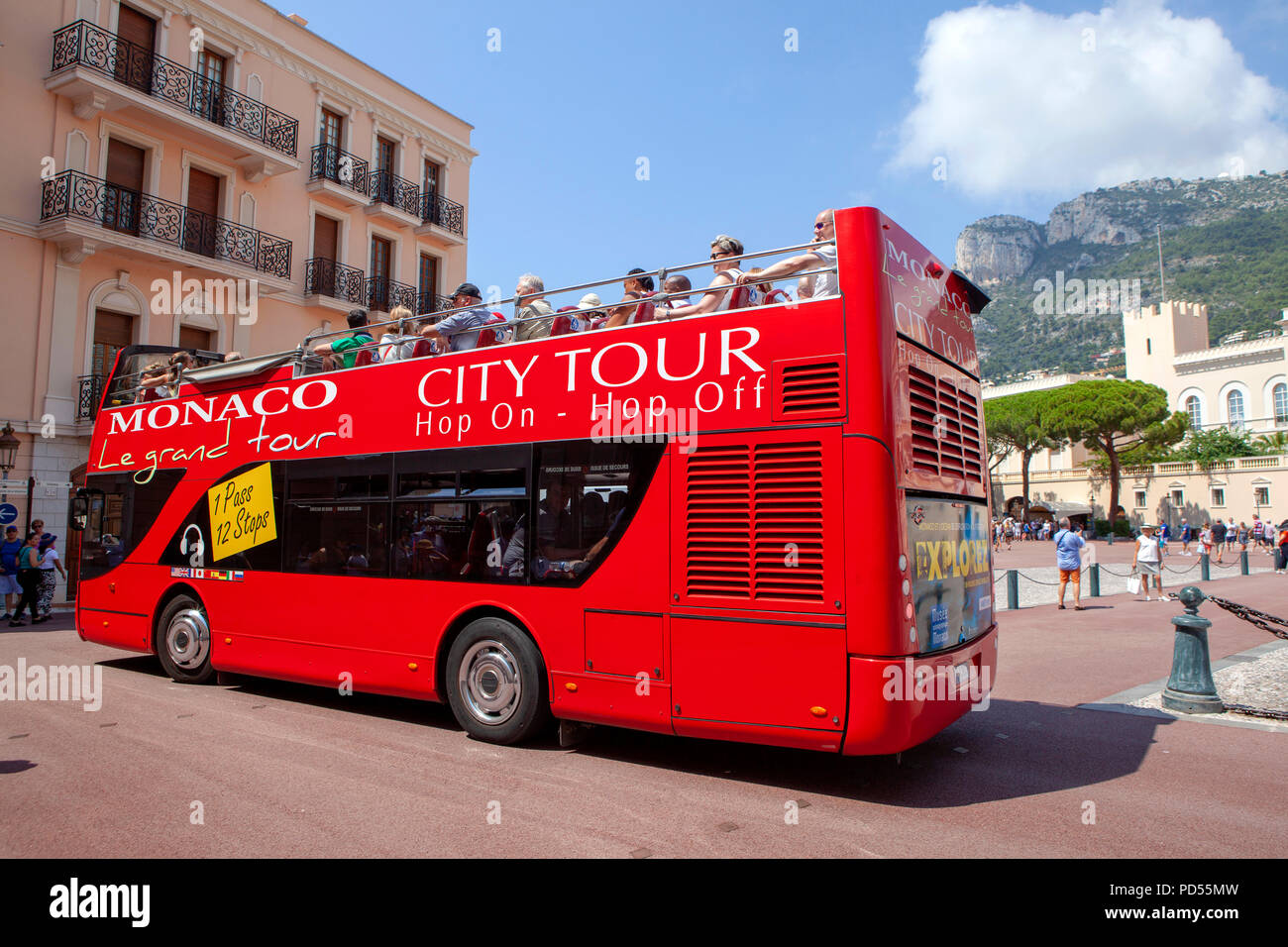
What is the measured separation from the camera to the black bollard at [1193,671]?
24.1 feet

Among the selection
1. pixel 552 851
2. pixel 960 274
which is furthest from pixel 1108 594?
pixel 552 851

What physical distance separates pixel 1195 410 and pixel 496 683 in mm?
87204

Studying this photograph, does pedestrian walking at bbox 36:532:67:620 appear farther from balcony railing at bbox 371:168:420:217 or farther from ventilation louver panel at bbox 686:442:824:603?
ventilation louver panel at bbox 686:442:824:603

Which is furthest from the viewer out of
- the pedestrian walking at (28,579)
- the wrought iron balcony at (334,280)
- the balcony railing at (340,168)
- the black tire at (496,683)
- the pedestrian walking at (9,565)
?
the balcony railing at (340,168)

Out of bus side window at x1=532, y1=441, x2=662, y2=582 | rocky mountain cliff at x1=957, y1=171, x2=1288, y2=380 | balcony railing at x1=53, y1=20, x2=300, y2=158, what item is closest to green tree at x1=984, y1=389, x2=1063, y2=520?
rocky mountain cliff at x1=957, y1=171, x2=1288, y2=380

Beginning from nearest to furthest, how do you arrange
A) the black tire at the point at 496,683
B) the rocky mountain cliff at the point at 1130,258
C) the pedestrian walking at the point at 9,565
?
the black tire at the point at 496,683 < the pedestrian walking at the point at 9,565 < the rocky mountain cliff at the point at 1130,258

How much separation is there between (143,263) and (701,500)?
19.8m

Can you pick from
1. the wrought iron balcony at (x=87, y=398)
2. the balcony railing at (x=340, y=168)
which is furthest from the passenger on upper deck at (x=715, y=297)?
the balcony railing at (x=340, y=168)

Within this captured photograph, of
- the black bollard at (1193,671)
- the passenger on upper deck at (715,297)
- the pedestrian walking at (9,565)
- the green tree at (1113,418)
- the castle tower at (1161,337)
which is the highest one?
the castle tower at (1161,337)

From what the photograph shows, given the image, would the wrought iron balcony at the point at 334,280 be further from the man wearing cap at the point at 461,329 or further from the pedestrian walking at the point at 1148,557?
the pedestrian walking at the point at 1148,557

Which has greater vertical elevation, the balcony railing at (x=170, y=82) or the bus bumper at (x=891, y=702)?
the balcony railing at (x=170, y=82)

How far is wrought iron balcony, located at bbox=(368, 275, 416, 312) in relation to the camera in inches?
984

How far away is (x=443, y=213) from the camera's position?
27109mm

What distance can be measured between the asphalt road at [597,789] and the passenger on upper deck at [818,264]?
3.33 metres
